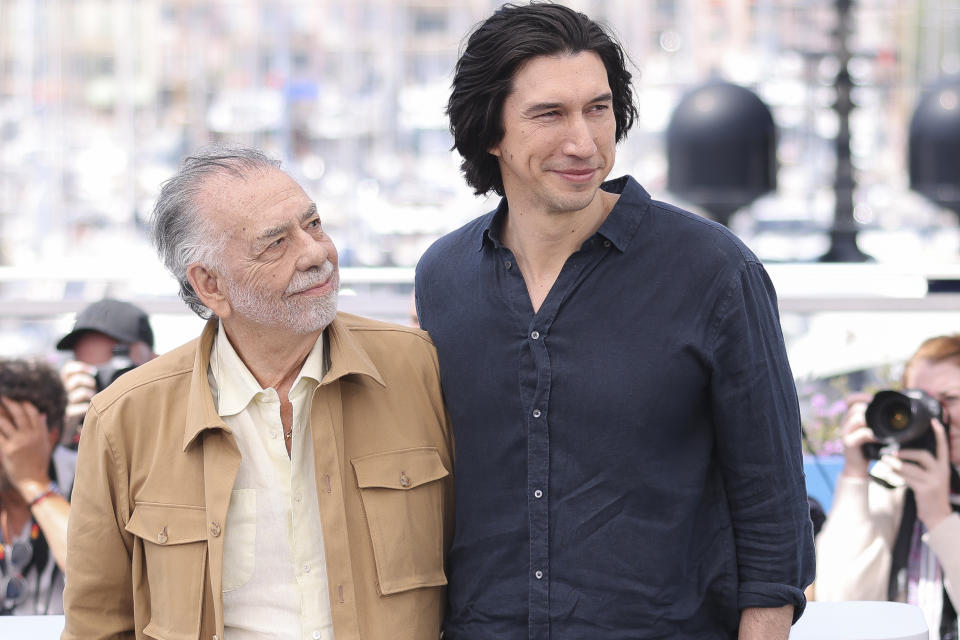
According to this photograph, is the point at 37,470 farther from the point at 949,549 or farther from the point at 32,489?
the point at 949,549

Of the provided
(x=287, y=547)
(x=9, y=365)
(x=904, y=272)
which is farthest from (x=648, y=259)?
(x=904, y=272)

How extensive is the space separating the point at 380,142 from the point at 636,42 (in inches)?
201

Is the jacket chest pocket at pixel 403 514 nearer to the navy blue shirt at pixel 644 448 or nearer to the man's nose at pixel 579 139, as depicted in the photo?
the navy blue shirt at pixel 644 448

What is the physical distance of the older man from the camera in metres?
2.01

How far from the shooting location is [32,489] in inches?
131

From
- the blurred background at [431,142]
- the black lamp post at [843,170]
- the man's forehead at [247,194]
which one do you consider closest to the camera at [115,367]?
the blurred background at [431,142]

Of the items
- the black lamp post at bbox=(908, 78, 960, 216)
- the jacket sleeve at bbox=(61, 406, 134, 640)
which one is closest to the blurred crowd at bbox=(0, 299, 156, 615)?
the jacket sleeve at bbox=(61, 406, 134, 640)

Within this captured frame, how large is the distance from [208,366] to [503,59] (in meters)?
0.69

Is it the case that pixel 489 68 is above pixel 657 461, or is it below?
above

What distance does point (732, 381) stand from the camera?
1.88 metres

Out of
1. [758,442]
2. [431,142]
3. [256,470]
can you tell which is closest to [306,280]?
[256,470]

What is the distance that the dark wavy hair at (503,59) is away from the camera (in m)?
1.96

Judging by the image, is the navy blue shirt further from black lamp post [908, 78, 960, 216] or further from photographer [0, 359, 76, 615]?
black lamp post [908, 78, 960, 216]

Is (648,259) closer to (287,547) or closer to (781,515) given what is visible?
(781,515)
